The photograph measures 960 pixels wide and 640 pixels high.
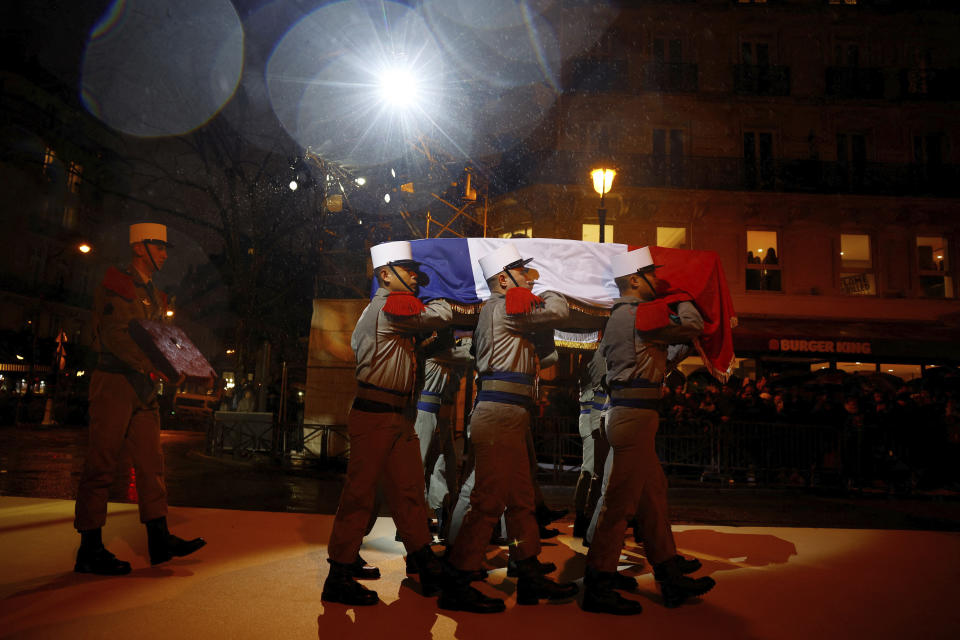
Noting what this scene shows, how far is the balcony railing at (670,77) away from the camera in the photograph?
2220cm

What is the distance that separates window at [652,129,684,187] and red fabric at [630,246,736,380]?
52.9ft

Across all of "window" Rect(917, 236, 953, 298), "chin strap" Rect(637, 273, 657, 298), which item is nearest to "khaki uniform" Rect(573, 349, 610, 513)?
"chin strap" Rect(637, 273, 657, 298)

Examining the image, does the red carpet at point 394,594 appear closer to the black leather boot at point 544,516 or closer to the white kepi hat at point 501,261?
the black leather boot at point 544,516

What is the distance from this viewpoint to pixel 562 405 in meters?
15.2

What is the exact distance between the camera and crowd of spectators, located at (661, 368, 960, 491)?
457 inches

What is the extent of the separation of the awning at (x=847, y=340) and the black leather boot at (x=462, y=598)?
56.3ft

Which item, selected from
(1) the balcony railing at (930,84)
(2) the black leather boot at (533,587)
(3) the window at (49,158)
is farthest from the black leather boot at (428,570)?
(3) the window at (49,158)

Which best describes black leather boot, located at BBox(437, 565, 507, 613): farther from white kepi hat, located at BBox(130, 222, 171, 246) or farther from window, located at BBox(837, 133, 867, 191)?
window, located at BBox(837, 133, 867, 191)

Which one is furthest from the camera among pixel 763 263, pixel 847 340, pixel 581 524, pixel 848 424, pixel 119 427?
pixel 763 263

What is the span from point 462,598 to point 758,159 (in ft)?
71.1

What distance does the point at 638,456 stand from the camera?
4.27 m

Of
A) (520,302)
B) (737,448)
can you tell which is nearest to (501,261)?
(520,302)

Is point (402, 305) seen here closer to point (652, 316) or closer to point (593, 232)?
point (652, 316)

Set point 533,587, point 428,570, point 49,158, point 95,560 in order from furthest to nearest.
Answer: point 49,158 < point 95,560 < point 428,570 < point 533,587
